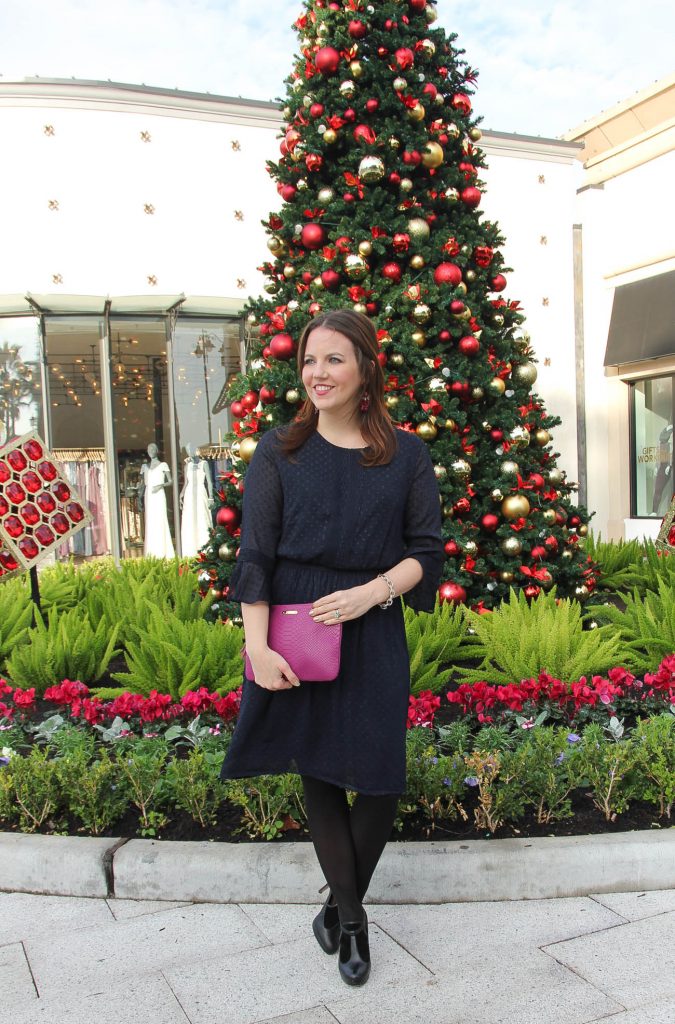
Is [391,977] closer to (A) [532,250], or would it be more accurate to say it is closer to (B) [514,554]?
(B) [514,554]

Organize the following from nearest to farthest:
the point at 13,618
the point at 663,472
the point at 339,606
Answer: the point at 339,606 → the point at 13,618 → the point at 663,472

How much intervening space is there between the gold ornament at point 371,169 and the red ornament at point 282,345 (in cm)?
103

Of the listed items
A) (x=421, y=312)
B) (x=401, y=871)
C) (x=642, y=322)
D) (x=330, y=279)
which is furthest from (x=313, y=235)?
(x=642, y=322)

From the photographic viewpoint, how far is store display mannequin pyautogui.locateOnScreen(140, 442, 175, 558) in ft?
35.9

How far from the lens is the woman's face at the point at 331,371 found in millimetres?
2160

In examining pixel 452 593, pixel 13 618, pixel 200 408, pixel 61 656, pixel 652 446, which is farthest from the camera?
pixel 652 446

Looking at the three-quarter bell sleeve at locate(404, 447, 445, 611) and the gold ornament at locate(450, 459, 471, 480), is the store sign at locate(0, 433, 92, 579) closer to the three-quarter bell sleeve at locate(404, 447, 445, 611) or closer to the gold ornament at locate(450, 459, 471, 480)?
the gold ornament at locate(450, 459, 471, 480)

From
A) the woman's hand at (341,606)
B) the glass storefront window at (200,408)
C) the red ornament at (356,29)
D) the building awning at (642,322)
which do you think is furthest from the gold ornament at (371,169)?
the building awning at (642,322)

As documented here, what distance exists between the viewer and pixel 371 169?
15.7ft

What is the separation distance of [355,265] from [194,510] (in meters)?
6.75

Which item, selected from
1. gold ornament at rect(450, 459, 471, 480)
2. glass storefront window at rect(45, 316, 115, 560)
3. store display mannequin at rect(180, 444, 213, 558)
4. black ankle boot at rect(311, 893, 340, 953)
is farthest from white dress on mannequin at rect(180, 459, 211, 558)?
black ankle boot at rect(311, 893, 340, 953)

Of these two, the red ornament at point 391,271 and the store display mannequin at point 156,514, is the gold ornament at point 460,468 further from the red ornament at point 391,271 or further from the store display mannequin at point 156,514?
the store display mannequin at point 156,514

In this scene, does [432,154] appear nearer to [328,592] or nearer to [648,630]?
[648,630]

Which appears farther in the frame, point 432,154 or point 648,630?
point 432,154
